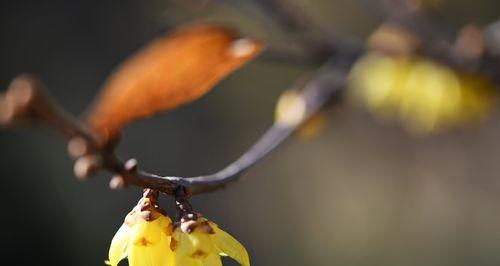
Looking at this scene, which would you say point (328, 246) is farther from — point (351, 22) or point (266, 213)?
point (351, 22)

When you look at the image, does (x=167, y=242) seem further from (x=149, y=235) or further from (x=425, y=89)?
(x=425, y=89)

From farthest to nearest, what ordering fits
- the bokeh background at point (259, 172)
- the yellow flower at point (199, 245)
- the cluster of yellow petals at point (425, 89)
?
the bokeh background at point (259, 172) → the cluster of yellow petals at point (425, 89) → the yellow flower at point (199, 245)

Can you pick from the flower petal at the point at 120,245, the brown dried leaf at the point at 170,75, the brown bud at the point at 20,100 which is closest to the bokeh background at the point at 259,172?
the brown dried leaf at the point at 170,75

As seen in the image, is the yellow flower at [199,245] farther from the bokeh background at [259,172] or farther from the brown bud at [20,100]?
the bokeh background at [259,172]

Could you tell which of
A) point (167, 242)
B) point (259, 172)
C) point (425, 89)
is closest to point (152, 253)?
point (167, 242)

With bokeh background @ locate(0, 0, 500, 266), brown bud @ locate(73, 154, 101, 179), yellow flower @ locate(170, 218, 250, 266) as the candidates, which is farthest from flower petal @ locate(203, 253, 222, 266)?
bokeh background @ locate(0, 0, 500, 266)

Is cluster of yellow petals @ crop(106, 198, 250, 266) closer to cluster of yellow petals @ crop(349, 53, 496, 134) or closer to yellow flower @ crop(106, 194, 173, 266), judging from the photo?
yellow flower @ crop(106, 194, 173, 266)
